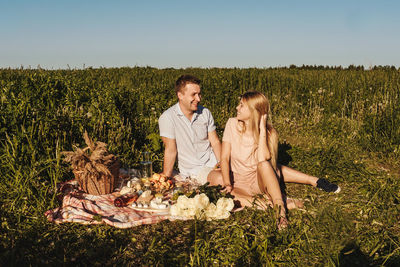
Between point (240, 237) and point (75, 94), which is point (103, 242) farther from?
point (75, 94)

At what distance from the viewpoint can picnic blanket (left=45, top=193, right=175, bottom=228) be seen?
347 centimetres

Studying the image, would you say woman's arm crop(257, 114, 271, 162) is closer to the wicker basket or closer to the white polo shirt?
the white polo shirt

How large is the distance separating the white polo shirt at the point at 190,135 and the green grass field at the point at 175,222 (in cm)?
86

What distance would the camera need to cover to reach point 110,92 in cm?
560

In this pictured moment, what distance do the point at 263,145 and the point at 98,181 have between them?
2.13 metres

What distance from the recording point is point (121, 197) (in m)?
3.91

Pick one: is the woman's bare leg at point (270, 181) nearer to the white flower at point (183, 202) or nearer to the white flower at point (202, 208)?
the white flower at point (202, 208)

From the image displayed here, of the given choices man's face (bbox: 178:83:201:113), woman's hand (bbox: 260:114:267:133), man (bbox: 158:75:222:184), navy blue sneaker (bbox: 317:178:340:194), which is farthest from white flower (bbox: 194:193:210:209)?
navy blue sneaker (bbox: 317:178:340:194)

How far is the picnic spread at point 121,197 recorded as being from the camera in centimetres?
353

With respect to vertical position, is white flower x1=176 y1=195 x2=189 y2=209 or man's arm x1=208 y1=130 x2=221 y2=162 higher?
man's arm x1=208 y1=130 x2=221 y2=162

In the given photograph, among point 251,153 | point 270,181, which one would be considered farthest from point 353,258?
point 251,153

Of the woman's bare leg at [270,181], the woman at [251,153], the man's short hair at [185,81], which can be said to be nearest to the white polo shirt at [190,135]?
the man's short hair at [185,81]

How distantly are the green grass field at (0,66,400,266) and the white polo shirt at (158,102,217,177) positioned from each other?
0.86 metres

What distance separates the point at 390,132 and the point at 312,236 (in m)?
4.30
